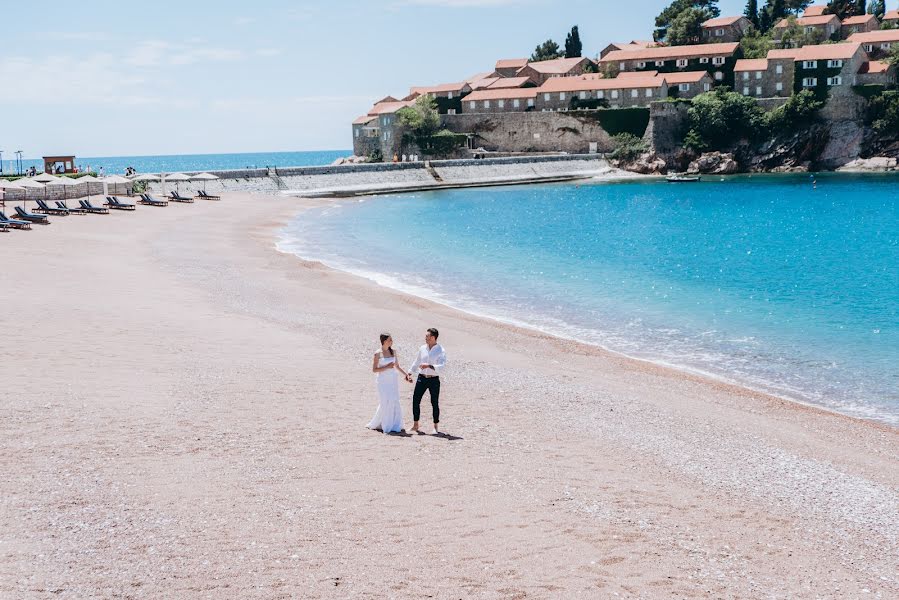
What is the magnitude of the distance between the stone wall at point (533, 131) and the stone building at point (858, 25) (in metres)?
44.6

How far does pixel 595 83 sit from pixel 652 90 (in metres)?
8.61

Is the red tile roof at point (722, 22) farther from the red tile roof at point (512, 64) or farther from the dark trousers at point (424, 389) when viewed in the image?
the dark trousers at point (424, 389)

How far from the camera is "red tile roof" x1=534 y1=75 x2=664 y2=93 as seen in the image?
11274 cm

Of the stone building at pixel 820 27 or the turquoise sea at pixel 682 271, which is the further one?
the stone building at pixel 820 27

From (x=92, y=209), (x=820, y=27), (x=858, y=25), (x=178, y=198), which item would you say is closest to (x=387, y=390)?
(x=92, y=209)

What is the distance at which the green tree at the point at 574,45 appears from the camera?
473ft

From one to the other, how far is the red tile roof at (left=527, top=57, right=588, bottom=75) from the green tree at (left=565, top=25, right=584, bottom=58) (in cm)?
1527

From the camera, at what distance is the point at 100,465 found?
10.9 metres

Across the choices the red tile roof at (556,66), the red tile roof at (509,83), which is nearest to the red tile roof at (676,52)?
the red tile roof at (556,66)

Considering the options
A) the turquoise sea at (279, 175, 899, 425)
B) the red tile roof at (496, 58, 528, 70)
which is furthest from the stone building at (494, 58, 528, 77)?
the turquoise sea at (279, 175, 899, 425)

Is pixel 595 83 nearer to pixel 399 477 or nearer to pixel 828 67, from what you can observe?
pixel 828 67

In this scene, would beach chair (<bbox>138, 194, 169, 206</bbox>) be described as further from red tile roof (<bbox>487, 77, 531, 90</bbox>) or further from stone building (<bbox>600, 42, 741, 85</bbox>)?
stone building (<bbox>600, 42, 741, 85</bbox>)

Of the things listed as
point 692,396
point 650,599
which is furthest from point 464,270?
point 650,599

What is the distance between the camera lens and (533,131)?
117 m
